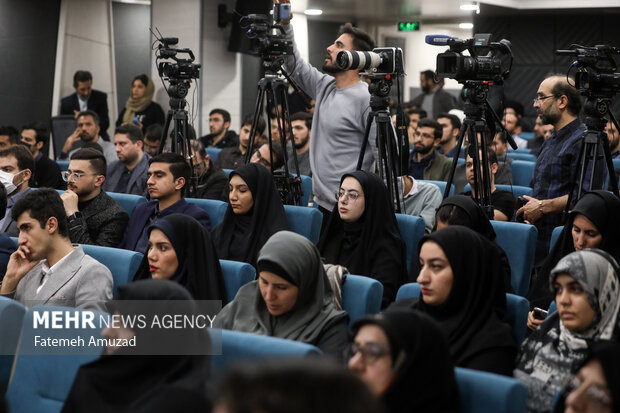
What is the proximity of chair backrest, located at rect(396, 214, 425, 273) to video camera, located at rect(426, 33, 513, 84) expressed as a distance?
2.22 ft

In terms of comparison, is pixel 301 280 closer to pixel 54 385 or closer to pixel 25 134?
pixel 54 385

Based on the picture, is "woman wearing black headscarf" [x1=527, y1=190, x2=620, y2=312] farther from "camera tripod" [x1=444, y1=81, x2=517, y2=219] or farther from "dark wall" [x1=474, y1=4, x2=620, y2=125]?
"dark wall" [x1=474, y1=4, x2=620, y2=125]

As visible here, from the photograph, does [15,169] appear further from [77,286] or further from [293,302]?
[293,302]

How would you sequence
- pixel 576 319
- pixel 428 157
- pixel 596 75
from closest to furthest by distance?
pixel 576 319 < pixel 596 75 < pixel 428 157

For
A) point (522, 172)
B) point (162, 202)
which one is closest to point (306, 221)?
point (162, 202)

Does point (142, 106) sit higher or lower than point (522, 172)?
higher

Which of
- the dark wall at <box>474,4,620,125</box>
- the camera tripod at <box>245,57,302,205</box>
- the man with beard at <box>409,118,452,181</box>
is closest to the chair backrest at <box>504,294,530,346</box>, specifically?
the camera tripod at <box>245,57,302,205</box>

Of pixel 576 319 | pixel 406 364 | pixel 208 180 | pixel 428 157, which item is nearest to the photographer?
pixel 406 364

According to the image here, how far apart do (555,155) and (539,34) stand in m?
6.74

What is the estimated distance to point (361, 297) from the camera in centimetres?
297

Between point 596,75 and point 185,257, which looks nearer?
point 185,257

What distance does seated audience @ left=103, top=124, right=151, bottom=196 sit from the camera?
5793 mm

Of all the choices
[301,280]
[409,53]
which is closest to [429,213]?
[301,280]

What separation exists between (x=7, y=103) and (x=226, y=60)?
7.59ft
